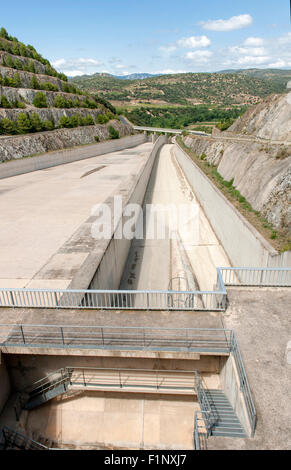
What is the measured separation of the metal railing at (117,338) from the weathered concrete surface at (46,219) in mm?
2788

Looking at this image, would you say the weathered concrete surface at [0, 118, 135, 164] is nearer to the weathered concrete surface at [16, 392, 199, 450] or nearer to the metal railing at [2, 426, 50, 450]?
the weathered concrete surface at [16, 392, 199, 450]

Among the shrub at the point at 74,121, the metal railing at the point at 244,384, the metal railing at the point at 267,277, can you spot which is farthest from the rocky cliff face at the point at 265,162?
the shrub at the point at 74,121

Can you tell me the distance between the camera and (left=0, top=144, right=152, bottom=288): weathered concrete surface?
38.3 ft

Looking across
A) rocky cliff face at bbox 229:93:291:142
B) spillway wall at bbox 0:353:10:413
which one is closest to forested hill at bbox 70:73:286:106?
rocky cliff face at bbox 229:93:291:142

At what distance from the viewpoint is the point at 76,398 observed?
8109mm

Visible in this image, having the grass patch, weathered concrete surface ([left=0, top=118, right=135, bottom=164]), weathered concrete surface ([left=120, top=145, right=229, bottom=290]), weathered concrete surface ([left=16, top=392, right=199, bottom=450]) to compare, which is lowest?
weathered concrete surface ([left=120, top=145, right=229, bottom=290])

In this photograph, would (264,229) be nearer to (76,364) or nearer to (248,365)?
(248,365)

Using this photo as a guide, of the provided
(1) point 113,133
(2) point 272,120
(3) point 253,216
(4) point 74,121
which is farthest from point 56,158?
(3) point 253,216

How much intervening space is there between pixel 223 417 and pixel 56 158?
38303mm

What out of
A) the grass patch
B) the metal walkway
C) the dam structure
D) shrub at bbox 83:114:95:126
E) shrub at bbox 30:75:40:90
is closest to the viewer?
the dam structure

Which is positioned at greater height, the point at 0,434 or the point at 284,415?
the point at 284,415

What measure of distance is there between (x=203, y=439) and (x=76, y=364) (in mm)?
3618

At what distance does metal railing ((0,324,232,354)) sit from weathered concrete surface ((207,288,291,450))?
59 centimetres
